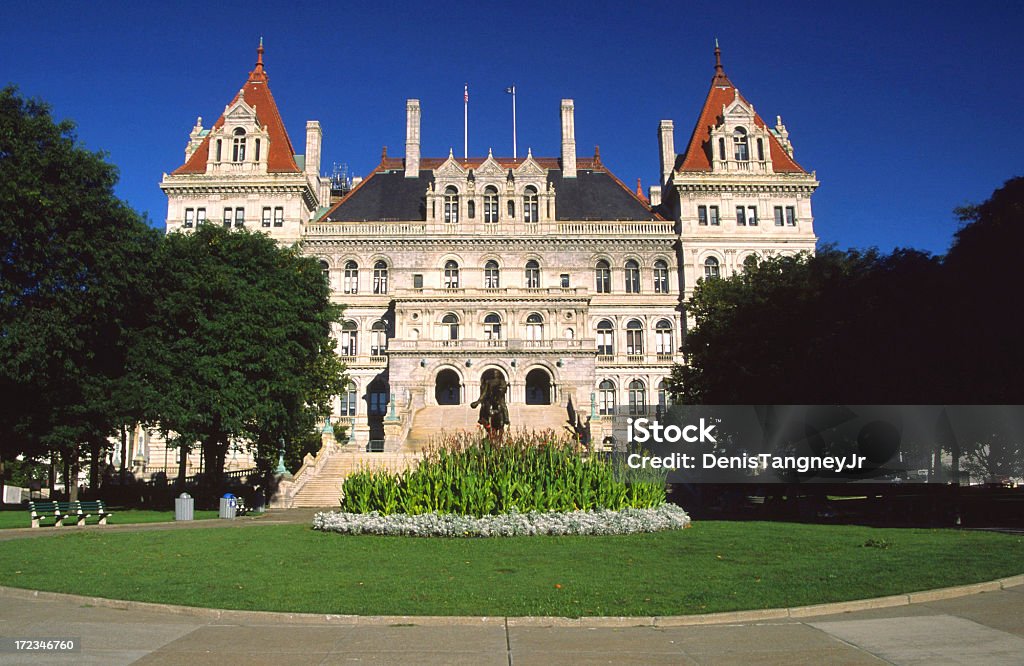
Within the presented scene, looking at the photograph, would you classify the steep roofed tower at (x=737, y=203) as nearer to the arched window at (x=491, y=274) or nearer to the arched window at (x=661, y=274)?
the arched window at (x=661, y=274)

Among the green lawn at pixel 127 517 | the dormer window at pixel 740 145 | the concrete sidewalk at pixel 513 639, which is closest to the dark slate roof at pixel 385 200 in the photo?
the dormer window at pixel 740 145

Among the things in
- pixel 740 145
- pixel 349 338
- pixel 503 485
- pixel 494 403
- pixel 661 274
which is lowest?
pixel 503 485

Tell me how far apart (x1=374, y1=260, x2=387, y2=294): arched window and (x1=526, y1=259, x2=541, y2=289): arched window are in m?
11.0

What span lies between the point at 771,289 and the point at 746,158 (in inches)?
1096

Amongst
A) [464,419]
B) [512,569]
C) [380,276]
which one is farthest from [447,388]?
[512,569]

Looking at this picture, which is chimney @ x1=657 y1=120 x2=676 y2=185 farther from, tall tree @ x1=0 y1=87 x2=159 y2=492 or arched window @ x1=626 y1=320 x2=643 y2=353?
tall tree @ x1=0 y1=87 x2=159 y2=492

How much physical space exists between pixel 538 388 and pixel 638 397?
25.5 ft

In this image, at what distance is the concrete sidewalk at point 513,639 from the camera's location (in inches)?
334

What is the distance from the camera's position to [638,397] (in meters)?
59.8

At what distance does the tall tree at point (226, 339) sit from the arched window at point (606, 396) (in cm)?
2519

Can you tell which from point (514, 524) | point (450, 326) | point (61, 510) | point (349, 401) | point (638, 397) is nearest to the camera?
point (514, 524)

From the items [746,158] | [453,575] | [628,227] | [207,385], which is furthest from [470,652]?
[746,158]

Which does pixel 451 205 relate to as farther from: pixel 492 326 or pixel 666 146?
pixel 666 146

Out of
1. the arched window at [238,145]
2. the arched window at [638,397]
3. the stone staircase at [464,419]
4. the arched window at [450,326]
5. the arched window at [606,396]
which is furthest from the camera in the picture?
the arched window at [238,145]
